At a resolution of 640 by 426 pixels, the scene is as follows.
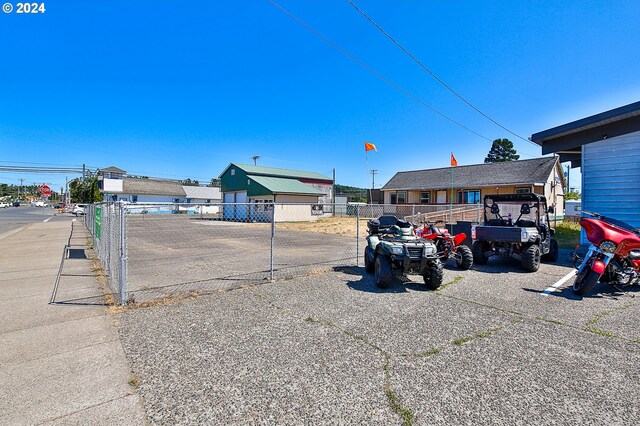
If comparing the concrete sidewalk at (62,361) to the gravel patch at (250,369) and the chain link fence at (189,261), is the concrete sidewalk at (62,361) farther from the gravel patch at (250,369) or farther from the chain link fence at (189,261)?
the chain link fence at (189,261)

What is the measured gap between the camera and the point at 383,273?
20.0 ft

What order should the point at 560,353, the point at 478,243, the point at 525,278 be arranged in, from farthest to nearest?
1. the point at 478,243
2. the point at 525,278
3. the point at 560,353

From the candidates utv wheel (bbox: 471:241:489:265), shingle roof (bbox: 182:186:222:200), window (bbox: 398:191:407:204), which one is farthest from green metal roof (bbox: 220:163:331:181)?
utv wheel (bbox: 471:241:489:265)

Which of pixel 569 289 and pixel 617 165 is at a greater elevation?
pixel 617 165

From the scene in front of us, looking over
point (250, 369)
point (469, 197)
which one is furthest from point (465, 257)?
point (469, 197)

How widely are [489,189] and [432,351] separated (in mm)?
28211

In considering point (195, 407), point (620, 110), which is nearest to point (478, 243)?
point (620, 110)

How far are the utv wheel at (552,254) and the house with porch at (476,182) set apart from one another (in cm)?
1736

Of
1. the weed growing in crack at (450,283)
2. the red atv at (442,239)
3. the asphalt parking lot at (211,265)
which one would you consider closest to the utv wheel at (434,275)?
the weed growing in crack at (450,283)

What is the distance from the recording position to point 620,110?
32.0ft

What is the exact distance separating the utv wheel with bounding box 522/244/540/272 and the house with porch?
63.5ft

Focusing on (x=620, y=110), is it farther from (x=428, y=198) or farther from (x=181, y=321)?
(x=428, y=198)

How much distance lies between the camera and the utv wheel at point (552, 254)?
30.1 feet

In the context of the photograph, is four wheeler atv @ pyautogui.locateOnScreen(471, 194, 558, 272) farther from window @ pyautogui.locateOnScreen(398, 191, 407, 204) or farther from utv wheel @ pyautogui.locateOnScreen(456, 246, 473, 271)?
window @ pyautogui.locateOnScreen(398, 191, 407, 204)
